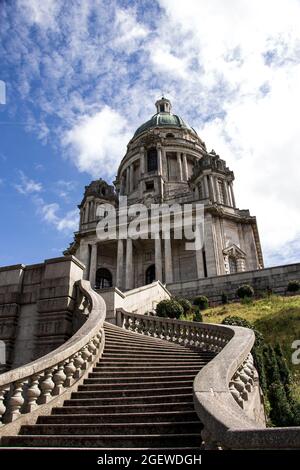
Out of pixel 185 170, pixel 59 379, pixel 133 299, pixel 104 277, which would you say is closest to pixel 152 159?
pixel 185 170

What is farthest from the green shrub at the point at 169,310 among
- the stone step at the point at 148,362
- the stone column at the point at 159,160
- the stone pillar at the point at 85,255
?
the stone column at the point at 159,160

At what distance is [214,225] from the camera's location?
3828cm

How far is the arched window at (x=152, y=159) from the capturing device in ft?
178

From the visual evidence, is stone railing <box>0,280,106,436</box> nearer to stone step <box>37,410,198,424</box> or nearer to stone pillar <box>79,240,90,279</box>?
stone step <box>37,410,198,424</box>

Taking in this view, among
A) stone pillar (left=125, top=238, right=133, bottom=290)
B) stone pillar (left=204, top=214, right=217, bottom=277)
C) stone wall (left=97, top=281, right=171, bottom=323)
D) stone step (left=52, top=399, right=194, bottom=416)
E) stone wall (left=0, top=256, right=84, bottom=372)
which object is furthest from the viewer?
stone pillar (left=125, top=238, right=133, bottom=290)

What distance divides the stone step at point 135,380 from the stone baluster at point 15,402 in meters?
2.07

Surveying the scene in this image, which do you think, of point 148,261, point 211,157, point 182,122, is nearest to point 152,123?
point 182,122

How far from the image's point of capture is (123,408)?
22.1ft

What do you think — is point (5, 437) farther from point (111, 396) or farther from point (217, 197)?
point (217, 197)

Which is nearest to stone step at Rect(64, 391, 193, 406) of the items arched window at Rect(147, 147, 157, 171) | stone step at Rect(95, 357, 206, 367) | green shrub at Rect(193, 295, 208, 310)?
stone step at Rect(95, 357, 206, 367)

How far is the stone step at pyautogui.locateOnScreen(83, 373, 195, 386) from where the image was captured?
7809 millimetres

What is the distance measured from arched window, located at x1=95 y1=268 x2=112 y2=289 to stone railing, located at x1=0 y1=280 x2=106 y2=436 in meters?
33.8

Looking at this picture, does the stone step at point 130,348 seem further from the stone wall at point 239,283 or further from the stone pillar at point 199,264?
the stone pillar at point 199,264

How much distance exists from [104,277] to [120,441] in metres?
38.5
